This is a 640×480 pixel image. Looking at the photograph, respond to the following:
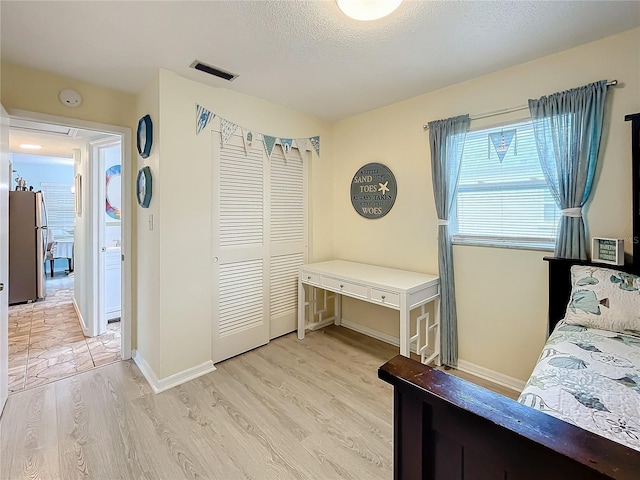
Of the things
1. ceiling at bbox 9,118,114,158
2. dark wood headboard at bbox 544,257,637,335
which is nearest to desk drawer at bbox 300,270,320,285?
dark wood headboard at bbox 544,257,637,335

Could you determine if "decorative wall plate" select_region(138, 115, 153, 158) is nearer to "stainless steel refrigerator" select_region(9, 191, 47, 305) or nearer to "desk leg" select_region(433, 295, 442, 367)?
"desk leg" select_region(433, 295, 442, 367)

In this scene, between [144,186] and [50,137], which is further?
[50,137]

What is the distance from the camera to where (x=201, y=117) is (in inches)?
97.3

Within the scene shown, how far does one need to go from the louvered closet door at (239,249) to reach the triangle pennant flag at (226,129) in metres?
0.05

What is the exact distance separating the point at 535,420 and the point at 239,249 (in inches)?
98.9

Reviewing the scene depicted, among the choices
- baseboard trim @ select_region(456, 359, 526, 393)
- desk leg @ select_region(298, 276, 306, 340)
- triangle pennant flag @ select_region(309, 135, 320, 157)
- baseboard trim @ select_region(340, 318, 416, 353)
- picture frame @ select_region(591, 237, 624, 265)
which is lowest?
baseboard trim @ select_region(456, 359, 526, 393)

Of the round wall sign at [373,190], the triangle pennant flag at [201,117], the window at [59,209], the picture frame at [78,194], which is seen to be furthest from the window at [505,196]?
the window at [59,209]

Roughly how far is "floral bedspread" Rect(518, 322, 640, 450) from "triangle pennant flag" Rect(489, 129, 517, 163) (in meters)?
1.38

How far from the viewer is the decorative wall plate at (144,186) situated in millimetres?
2362

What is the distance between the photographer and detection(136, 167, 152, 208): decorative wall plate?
2.36 meters

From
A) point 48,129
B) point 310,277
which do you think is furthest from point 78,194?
point 310,277

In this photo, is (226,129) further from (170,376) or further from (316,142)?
(170,376)

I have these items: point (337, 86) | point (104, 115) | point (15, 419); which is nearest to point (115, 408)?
point (15, 419)

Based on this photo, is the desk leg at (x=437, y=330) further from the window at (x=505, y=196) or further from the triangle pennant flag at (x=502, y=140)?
the triangle pennant flag at (x=502, y=140)
